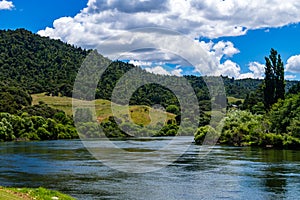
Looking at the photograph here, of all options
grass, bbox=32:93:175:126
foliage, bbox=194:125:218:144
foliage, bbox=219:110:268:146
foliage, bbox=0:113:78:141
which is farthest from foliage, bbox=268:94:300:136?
foliage, bbox=0:113:78:141

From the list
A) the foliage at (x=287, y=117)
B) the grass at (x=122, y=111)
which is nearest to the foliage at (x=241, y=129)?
the foliage at (x=287, y=117)

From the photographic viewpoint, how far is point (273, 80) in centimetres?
10481

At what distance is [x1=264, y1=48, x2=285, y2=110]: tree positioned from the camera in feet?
343

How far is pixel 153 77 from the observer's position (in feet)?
595

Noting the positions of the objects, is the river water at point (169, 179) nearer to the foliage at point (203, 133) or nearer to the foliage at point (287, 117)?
the foliage at point (287, 117)

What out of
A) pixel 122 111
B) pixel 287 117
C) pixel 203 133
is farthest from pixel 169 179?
pixel 122 111

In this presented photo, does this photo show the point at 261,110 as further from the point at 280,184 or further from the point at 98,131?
the point at 280,184

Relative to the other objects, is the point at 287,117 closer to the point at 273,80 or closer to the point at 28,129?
the point at 273,80

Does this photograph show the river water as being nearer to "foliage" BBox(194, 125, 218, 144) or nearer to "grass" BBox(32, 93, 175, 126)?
"foliage" BBox(194, 125, 218, 144)

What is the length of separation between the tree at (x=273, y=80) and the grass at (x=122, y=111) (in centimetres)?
5035

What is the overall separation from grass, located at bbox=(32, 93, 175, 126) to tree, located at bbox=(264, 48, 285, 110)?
50349 mm

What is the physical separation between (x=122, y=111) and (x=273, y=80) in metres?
60.7

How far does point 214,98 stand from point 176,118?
16640 mm

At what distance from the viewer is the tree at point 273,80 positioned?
104688mm
